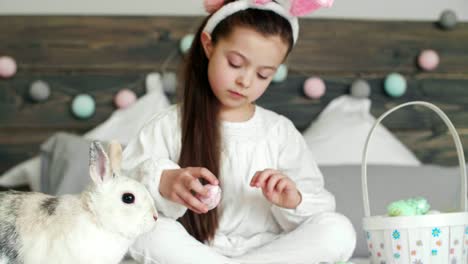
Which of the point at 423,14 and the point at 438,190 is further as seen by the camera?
the point at 423,14

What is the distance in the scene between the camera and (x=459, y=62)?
7.18ft

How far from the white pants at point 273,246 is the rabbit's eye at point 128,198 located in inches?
11.0

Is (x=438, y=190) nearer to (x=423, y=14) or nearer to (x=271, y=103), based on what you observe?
(x=271, y=103)

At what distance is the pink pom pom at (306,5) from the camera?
4.24 feet

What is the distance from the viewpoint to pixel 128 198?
3.09 feet

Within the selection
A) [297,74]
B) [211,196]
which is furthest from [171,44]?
[211,196]

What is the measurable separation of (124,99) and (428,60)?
2.96 feet

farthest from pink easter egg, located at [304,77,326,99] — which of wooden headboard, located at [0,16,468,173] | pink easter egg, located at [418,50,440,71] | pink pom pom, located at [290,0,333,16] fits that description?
pink pom pom, located at [290,0,333,16]

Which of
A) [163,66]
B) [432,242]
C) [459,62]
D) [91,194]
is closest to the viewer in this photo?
[91,194]

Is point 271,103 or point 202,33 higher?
point 202,33

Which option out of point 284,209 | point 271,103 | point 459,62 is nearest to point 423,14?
point 459,62

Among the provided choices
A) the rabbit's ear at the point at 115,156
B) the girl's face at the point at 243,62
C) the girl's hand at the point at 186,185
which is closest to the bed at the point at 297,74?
the girl's face at the point at 243,62

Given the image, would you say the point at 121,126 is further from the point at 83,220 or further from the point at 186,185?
the point at 83,220

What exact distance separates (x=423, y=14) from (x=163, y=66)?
0.83 m
